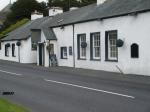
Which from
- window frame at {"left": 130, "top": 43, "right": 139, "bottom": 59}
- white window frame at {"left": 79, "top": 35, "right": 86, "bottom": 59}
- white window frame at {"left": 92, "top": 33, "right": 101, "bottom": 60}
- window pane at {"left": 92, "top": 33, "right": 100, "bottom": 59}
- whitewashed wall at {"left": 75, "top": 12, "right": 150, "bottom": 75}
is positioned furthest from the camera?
white window frame at {"left": 79, "top": 35, "right": 86, "bottom": 59}

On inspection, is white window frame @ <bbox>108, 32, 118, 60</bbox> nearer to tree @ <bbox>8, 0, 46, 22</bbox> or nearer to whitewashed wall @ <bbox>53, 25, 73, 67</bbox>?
whitewashed wall @ <bbox>53, 25, 73, 67</bbox>

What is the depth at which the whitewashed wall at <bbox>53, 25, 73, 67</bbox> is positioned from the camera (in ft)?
105

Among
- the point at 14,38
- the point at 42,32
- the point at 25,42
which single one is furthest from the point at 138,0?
the point at 14,38

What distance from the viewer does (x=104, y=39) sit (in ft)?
87.8

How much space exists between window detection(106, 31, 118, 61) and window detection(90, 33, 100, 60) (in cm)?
140

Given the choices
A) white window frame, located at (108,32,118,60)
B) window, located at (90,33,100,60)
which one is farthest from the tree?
white window frame, located at (108,32,118,60)

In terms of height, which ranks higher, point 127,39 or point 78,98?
point 127,39

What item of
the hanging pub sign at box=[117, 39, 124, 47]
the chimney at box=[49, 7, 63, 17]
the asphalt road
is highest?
the chimney at box=[49, 7, 63, 17]

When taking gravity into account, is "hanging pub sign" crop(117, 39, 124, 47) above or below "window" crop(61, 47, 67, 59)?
above

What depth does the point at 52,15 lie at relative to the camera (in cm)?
4256

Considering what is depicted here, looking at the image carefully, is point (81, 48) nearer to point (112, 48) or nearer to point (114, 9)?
point (112, 48)

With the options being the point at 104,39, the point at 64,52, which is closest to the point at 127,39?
the point at 104,39

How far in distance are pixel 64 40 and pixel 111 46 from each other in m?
7.50

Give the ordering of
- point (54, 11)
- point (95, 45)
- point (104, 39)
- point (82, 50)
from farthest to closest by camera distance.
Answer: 1. point (54, 11)
2. point (82, 50)
3. point (95, 45)
4. point (104, 39)
